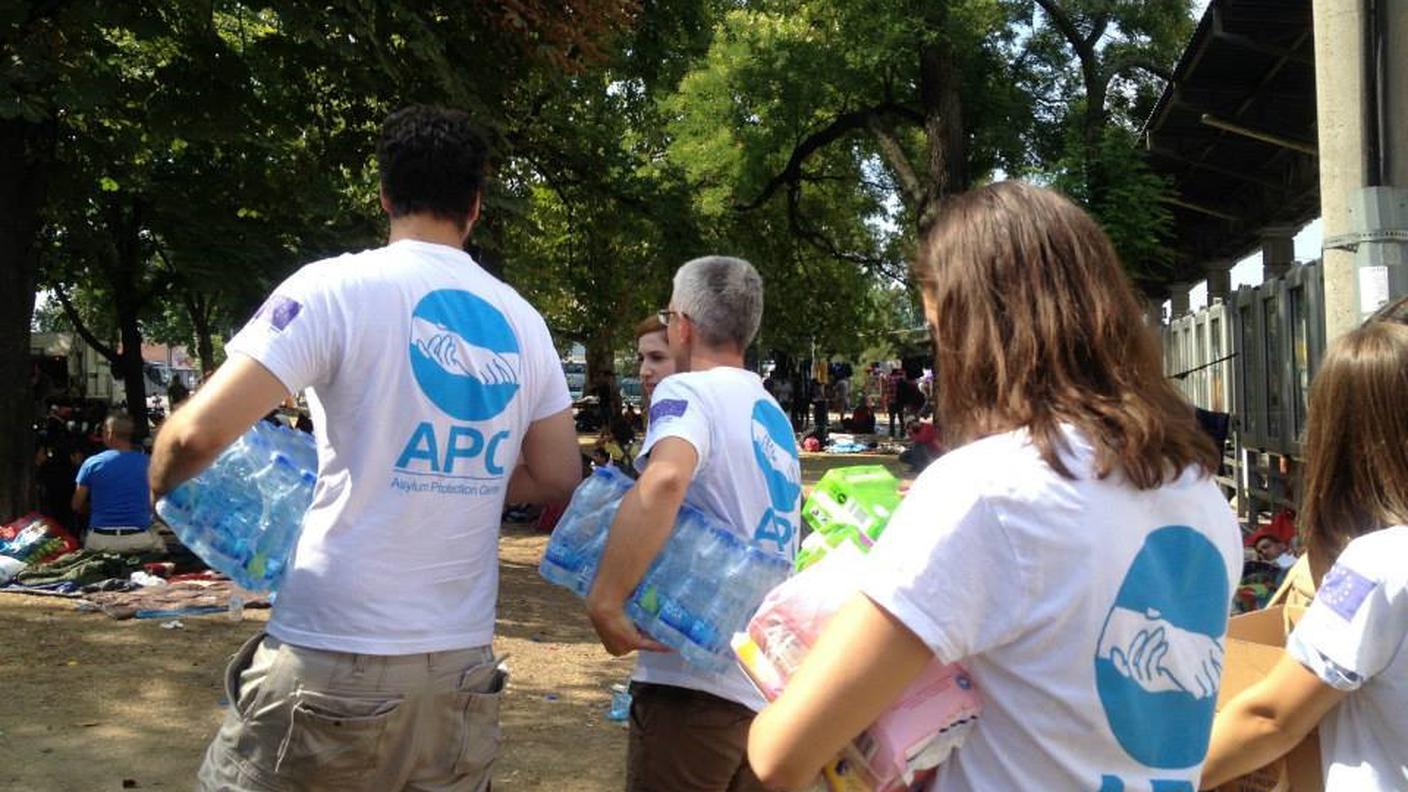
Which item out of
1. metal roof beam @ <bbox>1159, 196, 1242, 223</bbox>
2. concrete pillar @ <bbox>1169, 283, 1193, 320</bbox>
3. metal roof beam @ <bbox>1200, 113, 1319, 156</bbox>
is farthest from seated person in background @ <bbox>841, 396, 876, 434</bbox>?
metal roof beam @ <bbox>1200, 113, 1319, 156</bbox>

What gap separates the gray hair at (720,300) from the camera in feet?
10.9

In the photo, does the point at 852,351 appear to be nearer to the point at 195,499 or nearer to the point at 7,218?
the point at 7,218

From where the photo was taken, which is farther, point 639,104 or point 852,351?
point 852,351

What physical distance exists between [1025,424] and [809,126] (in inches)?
692

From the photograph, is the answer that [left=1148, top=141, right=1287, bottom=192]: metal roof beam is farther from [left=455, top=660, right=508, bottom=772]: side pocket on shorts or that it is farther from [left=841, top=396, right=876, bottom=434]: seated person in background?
[left=841, top=396, right=876, bottom=434]: seated person in background

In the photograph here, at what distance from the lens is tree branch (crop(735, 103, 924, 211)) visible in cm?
1789

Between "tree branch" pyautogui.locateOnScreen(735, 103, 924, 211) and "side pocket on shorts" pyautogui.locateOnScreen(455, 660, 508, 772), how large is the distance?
52.0 feet

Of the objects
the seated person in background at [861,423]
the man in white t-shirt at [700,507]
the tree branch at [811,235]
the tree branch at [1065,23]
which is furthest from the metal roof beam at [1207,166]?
the seated person in background at [861,423]

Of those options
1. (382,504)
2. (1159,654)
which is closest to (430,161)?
(382,504)

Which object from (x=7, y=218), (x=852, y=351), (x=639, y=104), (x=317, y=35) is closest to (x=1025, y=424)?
(x=317, y=35)

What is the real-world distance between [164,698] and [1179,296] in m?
20.6

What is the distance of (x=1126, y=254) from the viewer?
14031mm

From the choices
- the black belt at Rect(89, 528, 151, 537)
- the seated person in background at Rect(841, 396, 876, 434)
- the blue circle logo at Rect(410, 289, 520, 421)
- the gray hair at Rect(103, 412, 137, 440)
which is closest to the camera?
the blue circle logo at Rect(410, 289, 520, 421)

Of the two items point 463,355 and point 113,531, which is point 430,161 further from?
point 113,531
